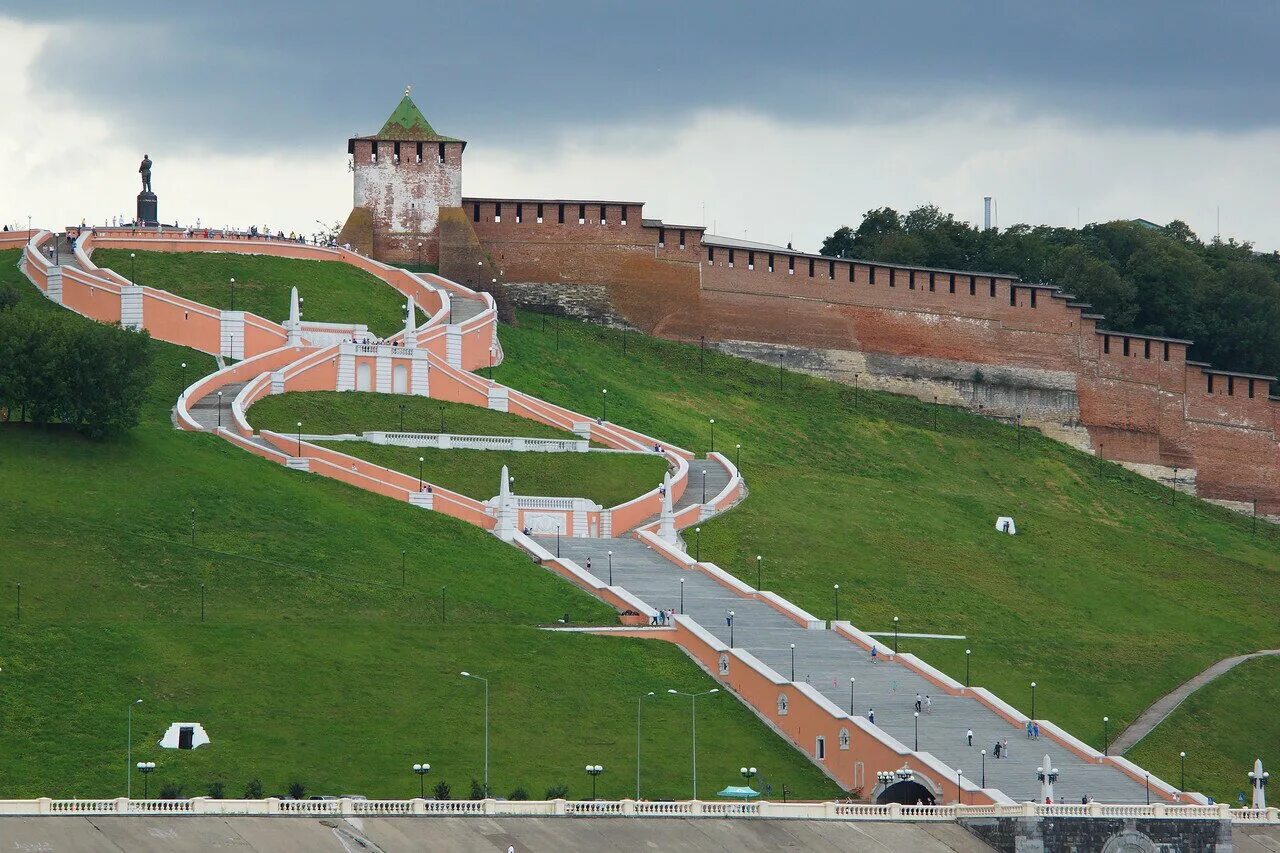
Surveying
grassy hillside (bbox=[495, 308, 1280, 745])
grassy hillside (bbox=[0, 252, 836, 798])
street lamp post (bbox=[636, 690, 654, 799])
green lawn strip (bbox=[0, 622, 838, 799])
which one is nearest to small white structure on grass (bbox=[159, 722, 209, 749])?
green lawn strip (bbox=[0, 622, 838, 799])

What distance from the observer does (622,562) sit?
86500 millimetres

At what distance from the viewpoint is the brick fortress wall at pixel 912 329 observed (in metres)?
115

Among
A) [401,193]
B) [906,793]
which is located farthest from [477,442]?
[906,793]

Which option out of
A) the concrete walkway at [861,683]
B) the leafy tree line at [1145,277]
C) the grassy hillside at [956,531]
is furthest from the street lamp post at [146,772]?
the leafy tree line at [1145,277]

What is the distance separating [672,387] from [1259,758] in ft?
121

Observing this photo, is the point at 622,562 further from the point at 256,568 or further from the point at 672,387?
the point at 672,387

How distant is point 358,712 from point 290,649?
398 centimetres

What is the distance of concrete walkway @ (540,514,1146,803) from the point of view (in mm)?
69500

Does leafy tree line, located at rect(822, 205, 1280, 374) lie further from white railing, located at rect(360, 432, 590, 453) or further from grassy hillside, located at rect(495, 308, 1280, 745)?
white railing, located at rect(360, 432, 590, 453)

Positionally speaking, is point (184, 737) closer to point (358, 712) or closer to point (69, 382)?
point (358, 712)

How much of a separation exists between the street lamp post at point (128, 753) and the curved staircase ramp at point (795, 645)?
16292mm

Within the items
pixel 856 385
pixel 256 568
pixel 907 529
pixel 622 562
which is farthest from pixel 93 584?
pixel 856 385

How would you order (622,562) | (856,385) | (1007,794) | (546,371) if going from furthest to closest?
(856,385) → (546,371) → (622,562) → (1007,794)

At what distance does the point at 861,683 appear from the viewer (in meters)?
75.7
